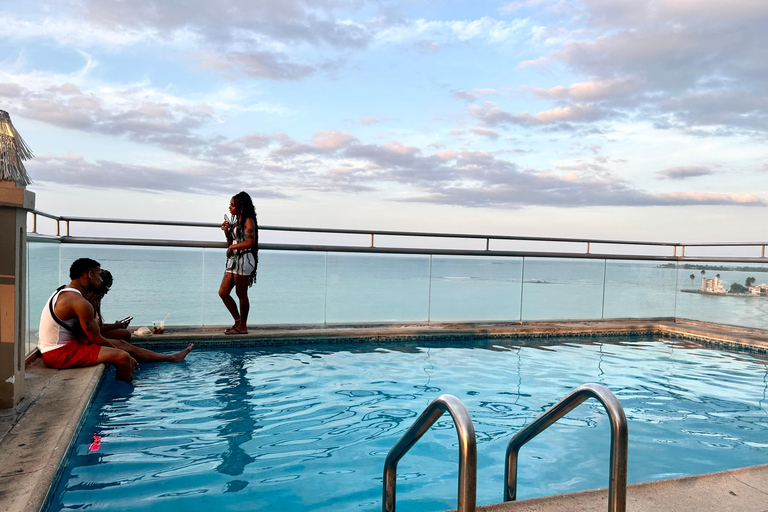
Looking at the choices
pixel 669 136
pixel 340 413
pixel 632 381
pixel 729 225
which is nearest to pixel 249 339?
pixel 340 413

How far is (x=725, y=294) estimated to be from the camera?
8359mm

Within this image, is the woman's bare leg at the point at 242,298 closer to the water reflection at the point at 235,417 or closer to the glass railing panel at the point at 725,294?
the water reflection at the point at 235,417

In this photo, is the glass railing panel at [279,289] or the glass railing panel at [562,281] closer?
the glass railing panel at [279,289]

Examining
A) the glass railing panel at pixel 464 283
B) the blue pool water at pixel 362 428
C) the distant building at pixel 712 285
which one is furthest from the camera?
the distant building at pixel 712 285

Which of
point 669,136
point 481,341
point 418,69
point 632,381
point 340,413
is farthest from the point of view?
point 669,136

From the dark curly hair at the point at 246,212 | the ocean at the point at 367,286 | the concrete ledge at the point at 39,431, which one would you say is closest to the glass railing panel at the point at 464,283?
the ocean at the point at 367,286

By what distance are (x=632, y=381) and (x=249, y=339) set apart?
4211 mm

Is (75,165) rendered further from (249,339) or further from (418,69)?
(249,339)

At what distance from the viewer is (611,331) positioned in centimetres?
802

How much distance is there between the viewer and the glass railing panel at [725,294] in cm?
795

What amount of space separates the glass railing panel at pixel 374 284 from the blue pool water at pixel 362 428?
4.16ft

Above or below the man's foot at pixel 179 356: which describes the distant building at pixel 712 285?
above

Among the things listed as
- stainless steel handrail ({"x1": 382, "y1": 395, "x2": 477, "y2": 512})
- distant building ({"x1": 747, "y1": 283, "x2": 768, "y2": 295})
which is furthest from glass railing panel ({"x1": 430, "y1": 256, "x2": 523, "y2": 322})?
stainless steel handrail ({"x1": 382, "y1": 395, "x2": 477, "y2": 512})

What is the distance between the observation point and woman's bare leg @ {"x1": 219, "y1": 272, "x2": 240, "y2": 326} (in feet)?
20.3
